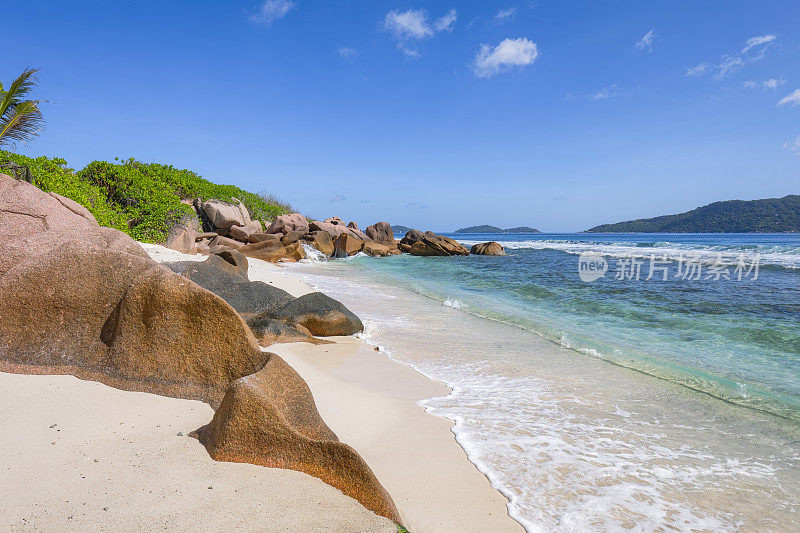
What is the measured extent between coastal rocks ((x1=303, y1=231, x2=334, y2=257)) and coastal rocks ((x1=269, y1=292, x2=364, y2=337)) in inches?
793

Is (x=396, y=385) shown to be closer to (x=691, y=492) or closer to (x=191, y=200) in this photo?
(x=691, y=492)

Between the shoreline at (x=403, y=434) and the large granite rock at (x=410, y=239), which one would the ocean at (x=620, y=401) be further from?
the large granite rock at (x=410, y=239)

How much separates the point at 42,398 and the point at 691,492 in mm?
4380

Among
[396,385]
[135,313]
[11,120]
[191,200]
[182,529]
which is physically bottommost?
[396,385]

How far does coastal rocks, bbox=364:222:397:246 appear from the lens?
34.6 meters

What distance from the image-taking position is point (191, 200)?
23.6 meters

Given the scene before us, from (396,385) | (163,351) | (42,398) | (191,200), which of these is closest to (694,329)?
(396,385)

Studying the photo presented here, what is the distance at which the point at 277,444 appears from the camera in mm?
2299

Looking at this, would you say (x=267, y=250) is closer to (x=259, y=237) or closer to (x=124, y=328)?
(x=259, y=237)

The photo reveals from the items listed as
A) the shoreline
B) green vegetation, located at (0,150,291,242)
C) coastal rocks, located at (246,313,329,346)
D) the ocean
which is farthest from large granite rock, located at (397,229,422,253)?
the shoreline

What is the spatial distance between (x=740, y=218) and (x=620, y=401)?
93.3 metres

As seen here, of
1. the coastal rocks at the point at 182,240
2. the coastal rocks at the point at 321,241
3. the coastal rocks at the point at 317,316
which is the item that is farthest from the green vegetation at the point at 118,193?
the coastal rocks at the point at 317,316

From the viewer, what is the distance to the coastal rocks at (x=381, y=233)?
114 ft

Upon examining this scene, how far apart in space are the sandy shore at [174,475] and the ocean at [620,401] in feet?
1.15
